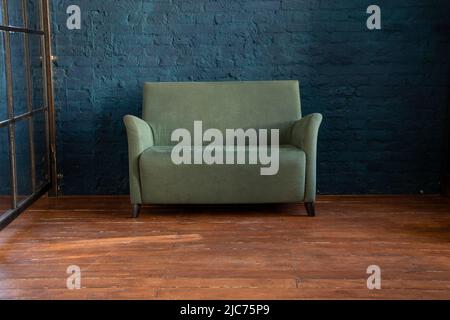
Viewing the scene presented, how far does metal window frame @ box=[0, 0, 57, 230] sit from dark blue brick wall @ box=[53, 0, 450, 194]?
0.26ft

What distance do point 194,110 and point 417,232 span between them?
1.76 meters

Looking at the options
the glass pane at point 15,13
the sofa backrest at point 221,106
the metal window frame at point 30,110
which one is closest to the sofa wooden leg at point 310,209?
the sofa backrest at point 221,106

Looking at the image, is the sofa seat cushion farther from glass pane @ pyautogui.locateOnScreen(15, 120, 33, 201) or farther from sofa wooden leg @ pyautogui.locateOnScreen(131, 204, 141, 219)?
glass pane @ pyautogui.locateOnScreen(15, 120, 33, 201)

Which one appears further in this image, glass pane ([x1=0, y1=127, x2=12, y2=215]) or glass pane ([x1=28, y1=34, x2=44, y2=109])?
glass pane ([x1=28, y1=34, x2=44, y2=109])

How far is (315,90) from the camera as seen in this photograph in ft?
15.0

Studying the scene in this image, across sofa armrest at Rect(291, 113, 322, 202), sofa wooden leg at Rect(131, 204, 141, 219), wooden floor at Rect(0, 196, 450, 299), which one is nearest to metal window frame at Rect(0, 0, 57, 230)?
wooden floor at Rect(0, 196, 450, 299)

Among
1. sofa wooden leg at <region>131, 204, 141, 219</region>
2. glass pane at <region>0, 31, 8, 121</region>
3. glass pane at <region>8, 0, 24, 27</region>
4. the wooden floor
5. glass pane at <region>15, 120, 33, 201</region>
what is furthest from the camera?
sofa wooden leg at <region>131, 204, 141, 219</region>

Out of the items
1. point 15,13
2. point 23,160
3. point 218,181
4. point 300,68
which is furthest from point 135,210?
point 300,68

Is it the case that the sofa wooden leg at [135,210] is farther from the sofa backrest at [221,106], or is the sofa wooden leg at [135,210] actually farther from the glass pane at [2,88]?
the glass pane at [2,88]

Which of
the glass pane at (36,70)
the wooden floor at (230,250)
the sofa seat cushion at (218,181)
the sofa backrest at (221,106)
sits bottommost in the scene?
the wooden floor at (230,250)

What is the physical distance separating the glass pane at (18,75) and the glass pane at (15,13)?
7 cm

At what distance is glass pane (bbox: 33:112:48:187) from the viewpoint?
4.29m

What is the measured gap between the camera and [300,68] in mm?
4566

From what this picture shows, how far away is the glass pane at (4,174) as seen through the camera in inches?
141
